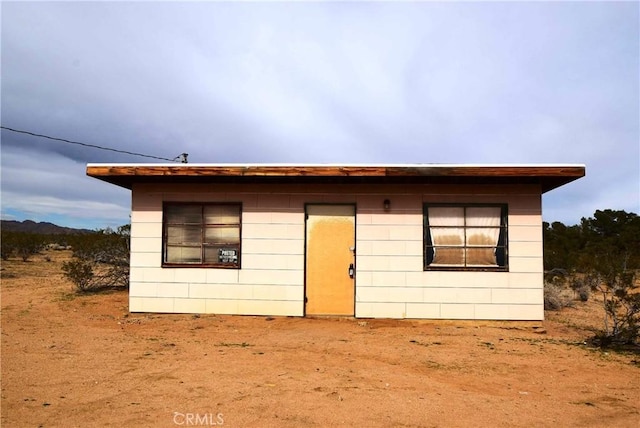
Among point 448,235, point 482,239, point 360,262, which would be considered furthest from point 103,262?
point 482,239

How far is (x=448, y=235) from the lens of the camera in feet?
28.7

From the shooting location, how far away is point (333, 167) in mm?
8297

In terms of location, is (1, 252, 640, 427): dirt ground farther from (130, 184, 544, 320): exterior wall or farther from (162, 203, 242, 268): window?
(162, 203, 242, 268): window

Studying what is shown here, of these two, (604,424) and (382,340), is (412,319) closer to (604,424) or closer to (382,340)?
(382,340)

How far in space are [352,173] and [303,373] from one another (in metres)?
4.09

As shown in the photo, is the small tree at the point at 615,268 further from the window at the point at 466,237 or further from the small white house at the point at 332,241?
the window at the point at 466,237


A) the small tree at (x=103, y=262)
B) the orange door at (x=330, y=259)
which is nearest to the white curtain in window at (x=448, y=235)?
the orange door at (x=330, y=259)

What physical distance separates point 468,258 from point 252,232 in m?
4.29

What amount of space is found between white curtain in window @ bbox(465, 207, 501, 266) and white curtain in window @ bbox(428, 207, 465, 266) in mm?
154

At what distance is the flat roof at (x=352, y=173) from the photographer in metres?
8.08

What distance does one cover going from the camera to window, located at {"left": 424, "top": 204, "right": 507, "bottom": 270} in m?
8.69

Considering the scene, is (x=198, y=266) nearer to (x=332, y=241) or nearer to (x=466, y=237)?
(x=332, y=241)

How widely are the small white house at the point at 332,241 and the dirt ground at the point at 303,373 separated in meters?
0.47

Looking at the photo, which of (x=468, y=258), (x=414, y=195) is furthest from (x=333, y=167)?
(x=468, y=258)
